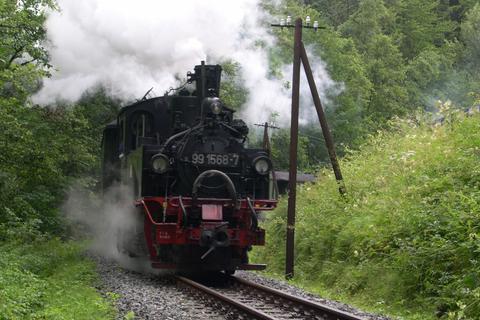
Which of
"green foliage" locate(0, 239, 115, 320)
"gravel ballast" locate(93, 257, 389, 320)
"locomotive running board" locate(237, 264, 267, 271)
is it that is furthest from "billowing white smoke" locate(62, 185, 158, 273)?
"locomotive running board" locate(237, 264, 267, 271)

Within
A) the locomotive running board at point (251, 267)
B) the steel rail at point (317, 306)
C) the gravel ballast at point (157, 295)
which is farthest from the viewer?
the locomotive running board at point (251, 267)

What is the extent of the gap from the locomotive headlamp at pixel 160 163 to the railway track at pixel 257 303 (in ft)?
6.46

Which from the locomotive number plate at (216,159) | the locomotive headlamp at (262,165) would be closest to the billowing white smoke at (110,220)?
the locomotive number plate at (216,159)

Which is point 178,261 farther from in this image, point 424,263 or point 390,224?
point 424,263

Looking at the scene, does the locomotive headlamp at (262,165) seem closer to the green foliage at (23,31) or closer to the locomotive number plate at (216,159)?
the locomotive number plate at (216,159)

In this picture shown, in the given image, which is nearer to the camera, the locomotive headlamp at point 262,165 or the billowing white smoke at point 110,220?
the locomotive headlamp at point 262,165

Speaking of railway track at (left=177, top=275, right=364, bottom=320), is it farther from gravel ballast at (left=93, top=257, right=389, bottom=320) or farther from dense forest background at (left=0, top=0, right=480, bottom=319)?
dense forest background at (left=0, top=0, right=480, bottom=319)

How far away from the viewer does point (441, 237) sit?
10.0 metres

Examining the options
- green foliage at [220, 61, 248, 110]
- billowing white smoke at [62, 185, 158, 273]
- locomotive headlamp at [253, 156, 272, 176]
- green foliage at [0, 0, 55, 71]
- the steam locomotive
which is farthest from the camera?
green foliage at [220, 61, 248, 110]

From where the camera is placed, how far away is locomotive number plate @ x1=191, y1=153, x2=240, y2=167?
1283cm

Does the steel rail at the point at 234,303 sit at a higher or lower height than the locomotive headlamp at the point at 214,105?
lower

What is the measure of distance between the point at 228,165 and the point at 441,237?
4404 mm

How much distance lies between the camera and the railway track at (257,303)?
899 centimetres

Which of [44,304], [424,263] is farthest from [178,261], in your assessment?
[424,263]
